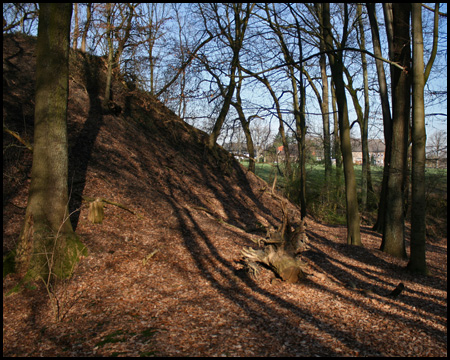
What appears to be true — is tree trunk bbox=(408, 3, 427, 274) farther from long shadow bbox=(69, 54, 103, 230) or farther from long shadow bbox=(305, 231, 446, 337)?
long shadow bbox=(69, 54, 103, 230)

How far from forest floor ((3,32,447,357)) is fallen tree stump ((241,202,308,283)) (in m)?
0.21

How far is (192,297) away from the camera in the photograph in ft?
18.1

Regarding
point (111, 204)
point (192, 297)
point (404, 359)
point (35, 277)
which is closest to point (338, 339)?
point (404, 359)

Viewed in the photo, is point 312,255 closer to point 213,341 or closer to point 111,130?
point 213,341

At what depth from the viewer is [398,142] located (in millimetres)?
8445

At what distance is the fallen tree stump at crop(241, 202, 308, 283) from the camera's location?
6.48 m

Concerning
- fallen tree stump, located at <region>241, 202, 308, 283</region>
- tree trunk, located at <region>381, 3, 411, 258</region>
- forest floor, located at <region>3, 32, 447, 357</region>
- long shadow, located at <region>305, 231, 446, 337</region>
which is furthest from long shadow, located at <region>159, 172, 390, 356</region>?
tree trunk, located at <region>381, 3, 411, 258</region>

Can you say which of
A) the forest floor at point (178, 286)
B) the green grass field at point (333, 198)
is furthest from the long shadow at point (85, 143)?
the green grass field at point (333, 198)

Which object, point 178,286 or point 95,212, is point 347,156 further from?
point 95,212

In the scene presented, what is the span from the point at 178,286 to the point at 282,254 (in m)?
2.10

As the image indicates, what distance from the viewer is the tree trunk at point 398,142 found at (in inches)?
327

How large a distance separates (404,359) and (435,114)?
7.66 m

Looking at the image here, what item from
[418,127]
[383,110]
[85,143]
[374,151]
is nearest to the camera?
[418,127]

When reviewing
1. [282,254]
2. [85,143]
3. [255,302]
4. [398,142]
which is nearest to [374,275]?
[282,254]
